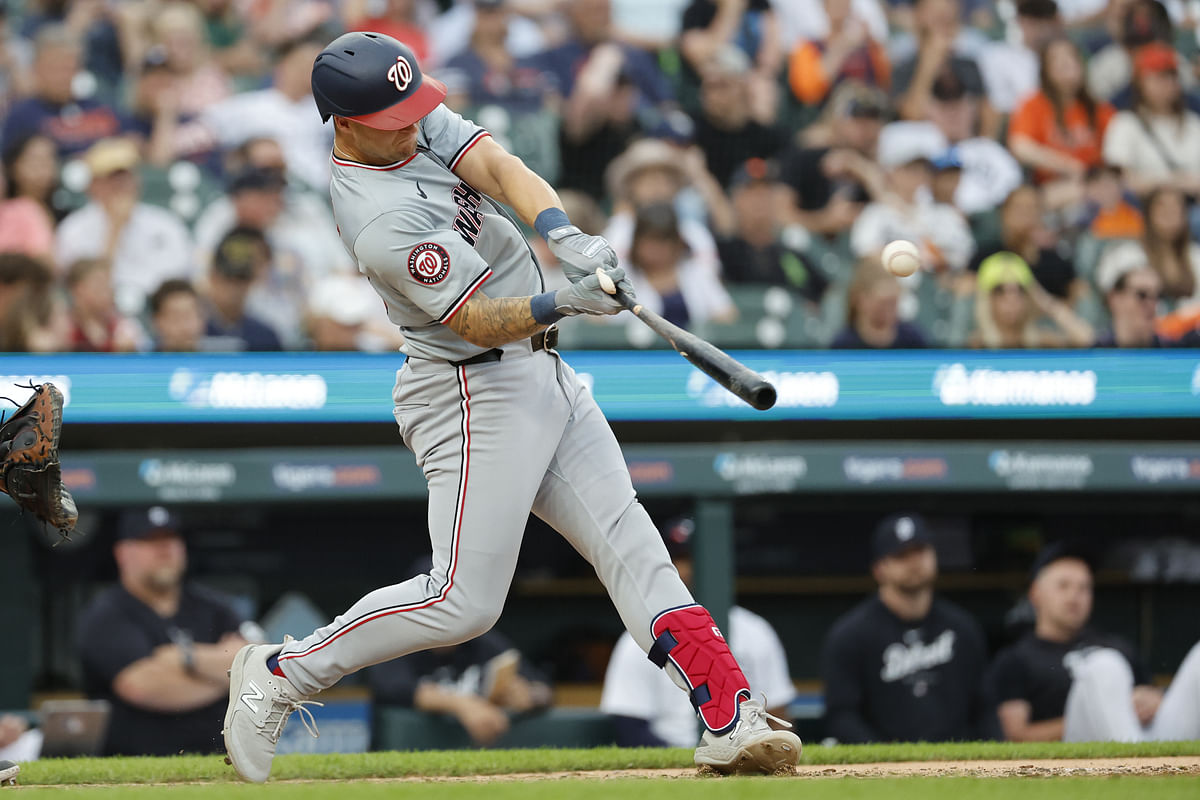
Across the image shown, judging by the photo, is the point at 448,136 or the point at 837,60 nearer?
the point at 448,136

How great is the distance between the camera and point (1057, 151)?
8156 mm

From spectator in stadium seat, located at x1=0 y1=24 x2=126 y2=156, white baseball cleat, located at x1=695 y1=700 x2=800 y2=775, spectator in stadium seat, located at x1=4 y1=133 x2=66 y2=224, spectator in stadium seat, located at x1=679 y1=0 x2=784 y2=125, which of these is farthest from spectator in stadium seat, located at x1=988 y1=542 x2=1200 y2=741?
spectator in stadium seat, located at x1=0 y1=24 x2=126 y2=156

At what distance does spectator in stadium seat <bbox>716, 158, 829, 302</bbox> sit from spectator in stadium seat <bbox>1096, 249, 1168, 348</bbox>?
4.76 ft

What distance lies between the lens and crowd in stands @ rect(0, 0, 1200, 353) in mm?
7020

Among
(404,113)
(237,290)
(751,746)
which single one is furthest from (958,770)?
(237,290)

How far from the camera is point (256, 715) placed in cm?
357

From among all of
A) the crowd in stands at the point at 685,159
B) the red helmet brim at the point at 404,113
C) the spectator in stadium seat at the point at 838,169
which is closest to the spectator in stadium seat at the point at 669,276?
the crowd in stands at the point at 685,159

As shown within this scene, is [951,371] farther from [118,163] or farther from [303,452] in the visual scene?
[118,163]

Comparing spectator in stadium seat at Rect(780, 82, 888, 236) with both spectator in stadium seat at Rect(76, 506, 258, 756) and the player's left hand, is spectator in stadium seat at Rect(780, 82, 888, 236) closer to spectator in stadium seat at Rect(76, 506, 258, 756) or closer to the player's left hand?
spectator in stadium seat at Rect(76, 506, 258, 756)

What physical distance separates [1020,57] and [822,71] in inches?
47.9

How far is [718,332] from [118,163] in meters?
3.06

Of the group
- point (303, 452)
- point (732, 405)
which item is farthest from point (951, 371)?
point (303, 452)

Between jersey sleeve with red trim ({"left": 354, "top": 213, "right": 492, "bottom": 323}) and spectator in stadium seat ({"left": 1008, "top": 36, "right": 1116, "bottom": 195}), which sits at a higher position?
spectator in stadium seat ({"left": 1008, "top": 36, "right": 1116, "bottom": 195})

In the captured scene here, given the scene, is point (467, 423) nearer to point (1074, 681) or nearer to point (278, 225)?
point (1074, 681)
